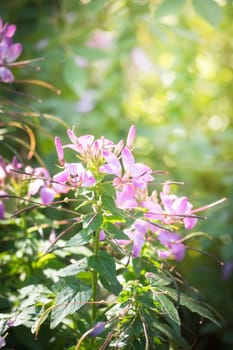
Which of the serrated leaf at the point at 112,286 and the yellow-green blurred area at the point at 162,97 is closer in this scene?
the serrated leaf at the point at 112,286

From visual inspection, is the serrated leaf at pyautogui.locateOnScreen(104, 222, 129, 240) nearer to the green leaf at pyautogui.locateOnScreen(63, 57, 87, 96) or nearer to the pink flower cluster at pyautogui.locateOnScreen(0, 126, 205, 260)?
the pink flower cluster at pyautogui.locateOnScreen(0, 126, 205, 260)

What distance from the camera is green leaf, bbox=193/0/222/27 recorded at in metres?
1.23

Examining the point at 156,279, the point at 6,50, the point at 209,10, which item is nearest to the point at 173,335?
the point at 156,279

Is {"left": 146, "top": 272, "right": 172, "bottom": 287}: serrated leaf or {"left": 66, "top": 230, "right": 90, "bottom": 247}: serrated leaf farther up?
{"left": 66, "top": 230, "right": 90, "bottom": 247}: serrated leaf

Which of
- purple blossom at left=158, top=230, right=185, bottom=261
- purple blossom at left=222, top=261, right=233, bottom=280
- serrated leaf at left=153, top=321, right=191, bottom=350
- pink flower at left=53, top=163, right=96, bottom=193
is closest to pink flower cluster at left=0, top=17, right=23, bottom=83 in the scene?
pink flower at left=53, top=163, right=96, bottom=193

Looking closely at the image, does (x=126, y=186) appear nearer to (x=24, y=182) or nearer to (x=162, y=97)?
(x=24, y=182)

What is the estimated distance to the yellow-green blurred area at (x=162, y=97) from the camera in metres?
1.43

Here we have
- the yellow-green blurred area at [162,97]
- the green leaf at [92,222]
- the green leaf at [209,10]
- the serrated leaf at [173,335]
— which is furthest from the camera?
the yellow-green blurred area at [162,97]

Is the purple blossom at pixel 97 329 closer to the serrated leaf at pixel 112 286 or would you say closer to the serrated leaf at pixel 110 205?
the serrated leaf at pixel 112 286

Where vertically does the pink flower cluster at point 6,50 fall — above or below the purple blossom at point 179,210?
above

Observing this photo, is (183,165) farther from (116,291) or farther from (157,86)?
(116,291)

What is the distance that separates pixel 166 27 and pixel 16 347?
3.07ft

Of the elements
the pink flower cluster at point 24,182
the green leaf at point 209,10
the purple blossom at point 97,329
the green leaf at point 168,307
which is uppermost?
the green leaf at point 209,10

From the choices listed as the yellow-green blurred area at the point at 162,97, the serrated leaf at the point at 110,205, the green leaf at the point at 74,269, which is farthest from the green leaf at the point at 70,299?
the yellow-green blurred area at the point at 162,97
